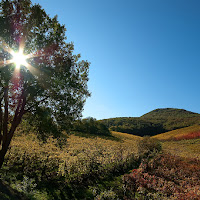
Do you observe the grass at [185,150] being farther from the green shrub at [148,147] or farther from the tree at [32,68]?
the tree at [32,68]

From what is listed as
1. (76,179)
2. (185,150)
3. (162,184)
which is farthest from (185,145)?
(76,179)

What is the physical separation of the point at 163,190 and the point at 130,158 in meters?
9.26

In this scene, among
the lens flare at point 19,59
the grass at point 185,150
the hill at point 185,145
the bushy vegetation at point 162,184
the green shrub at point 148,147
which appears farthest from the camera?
the hill at point 185,145

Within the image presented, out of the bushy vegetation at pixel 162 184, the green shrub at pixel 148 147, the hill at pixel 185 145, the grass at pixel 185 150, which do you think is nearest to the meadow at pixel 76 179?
the bushy vegetation at pixel 162 184

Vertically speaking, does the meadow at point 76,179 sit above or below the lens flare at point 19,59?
below

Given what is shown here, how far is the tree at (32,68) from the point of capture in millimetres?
10170

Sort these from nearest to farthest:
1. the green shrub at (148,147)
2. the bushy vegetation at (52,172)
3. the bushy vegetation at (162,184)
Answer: the bushy vegetation at (52,172)
the bushy vegetation at (162,184)
the green shrub at (148,147)

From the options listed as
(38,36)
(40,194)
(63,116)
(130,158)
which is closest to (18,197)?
(40,194)

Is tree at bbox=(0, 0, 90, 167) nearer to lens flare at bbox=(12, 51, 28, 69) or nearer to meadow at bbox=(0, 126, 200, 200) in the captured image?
lens flare at bbox=(12, 51, 28, 69)

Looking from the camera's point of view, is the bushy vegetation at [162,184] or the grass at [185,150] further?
the grass at [185,150]

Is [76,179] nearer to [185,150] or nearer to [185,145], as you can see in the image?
[185,150]

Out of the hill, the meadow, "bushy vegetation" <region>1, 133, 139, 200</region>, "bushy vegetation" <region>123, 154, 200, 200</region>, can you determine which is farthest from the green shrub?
"bushy vegetation" <region>1, 133, 139, 200</region>

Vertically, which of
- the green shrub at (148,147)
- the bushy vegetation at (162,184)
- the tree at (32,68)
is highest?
Answer: the tree at (32,68)

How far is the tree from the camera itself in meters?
10.2
